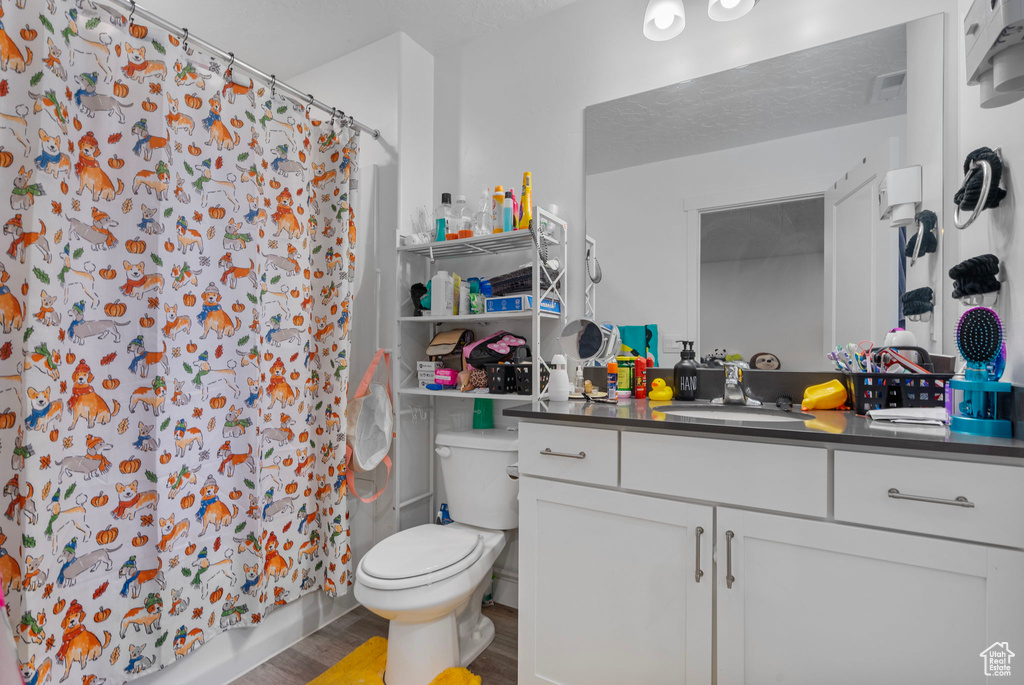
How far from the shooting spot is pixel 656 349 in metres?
1.89

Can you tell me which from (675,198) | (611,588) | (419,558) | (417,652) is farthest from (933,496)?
(417,652)

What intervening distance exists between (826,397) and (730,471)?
1.74 feet

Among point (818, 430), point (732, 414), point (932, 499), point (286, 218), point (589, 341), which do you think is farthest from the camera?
point (286, 218)

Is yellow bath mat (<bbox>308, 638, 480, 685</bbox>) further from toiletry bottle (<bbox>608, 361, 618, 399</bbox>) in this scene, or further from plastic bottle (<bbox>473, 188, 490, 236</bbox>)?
plastic bottle (<bbox>473, 188, 490, 236</bbox>)

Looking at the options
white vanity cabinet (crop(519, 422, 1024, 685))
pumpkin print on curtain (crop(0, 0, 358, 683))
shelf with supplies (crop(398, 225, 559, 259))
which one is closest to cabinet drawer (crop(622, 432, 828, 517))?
white vanity cabinet (crop(519, 422, 1024, 685))

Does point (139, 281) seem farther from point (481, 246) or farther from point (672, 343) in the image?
point (672, 343)

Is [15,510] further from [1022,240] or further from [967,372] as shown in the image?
[1022,240]

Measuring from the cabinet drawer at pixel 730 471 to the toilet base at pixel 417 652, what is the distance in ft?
2.88

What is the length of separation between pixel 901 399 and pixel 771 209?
779mm

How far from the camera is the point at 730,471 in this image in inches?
46.3

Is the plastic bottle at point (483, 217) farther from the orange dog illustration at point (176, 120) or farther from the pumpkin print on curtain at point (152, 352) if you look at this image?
the orange dog illustration at point (176, 120)

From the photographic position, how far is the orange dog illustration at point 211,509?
161 centimetres

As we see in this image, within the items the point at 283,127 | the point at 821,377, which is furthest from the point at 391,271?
the point at 821,377

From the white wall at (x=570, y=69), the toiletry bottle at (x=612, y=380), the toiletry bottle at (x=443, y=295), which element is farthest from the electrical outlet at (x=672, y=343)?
the toiletry bottle at (x=443, y=295)
